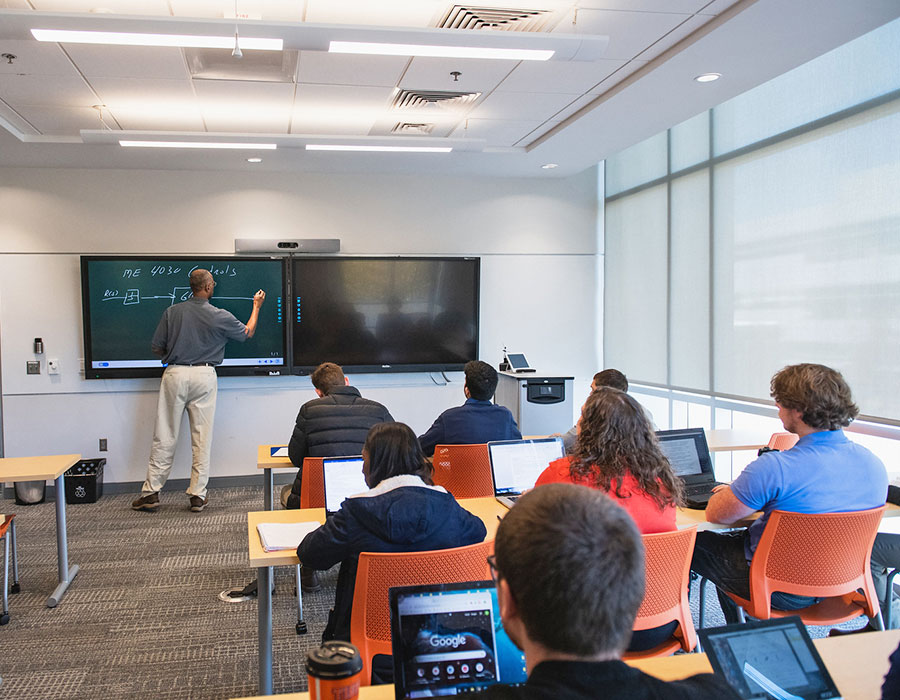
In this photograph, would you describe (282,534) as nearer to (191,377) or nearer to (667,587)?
(667,587)

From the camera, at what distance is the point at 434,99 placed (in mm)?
4551

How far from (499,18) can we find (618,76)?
101cm

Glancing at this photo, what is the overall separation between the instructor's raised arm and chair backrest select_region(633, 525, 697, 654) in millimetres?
4635

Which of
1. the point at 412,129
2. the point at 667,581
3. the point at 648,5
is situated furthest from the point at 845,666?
the point at 412,129

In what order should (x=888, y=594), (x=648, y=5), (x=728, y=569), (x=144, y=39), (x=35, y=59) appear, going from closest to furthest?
(x=728, y=569)
(x=888, y=594)
(x=144, y=39)
(x=648, y=5)
(x=35, y=59)

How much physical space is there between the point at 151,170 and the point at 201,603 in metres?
4.06

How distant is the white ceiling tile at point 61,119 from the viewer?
4680 mm

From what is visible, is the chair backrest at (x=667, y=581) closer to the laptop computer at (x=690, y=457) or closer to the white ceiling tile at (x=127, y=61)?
the laptop computer at (x=690, y=457)

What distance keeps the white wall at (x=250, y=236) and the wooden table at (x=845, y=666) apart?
17.1ft

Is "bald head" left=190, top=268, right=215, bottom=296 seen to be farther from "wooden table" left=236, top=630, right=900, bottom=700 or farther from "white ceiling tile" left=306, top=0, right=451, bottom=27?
"wooden table" left=236, top=630, right=900, bottom=700

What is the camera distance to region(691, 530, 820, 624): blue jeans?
8.29 feet

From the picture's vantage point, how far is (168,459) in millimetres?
5926

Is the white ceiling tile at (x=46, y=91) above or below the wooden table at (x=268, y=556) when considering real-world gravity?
above

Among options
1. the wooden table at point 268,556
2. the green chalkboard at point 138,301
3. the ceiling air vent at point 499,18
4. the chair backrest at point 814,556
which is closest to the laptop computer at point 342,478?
the wooden table at point 268,556
